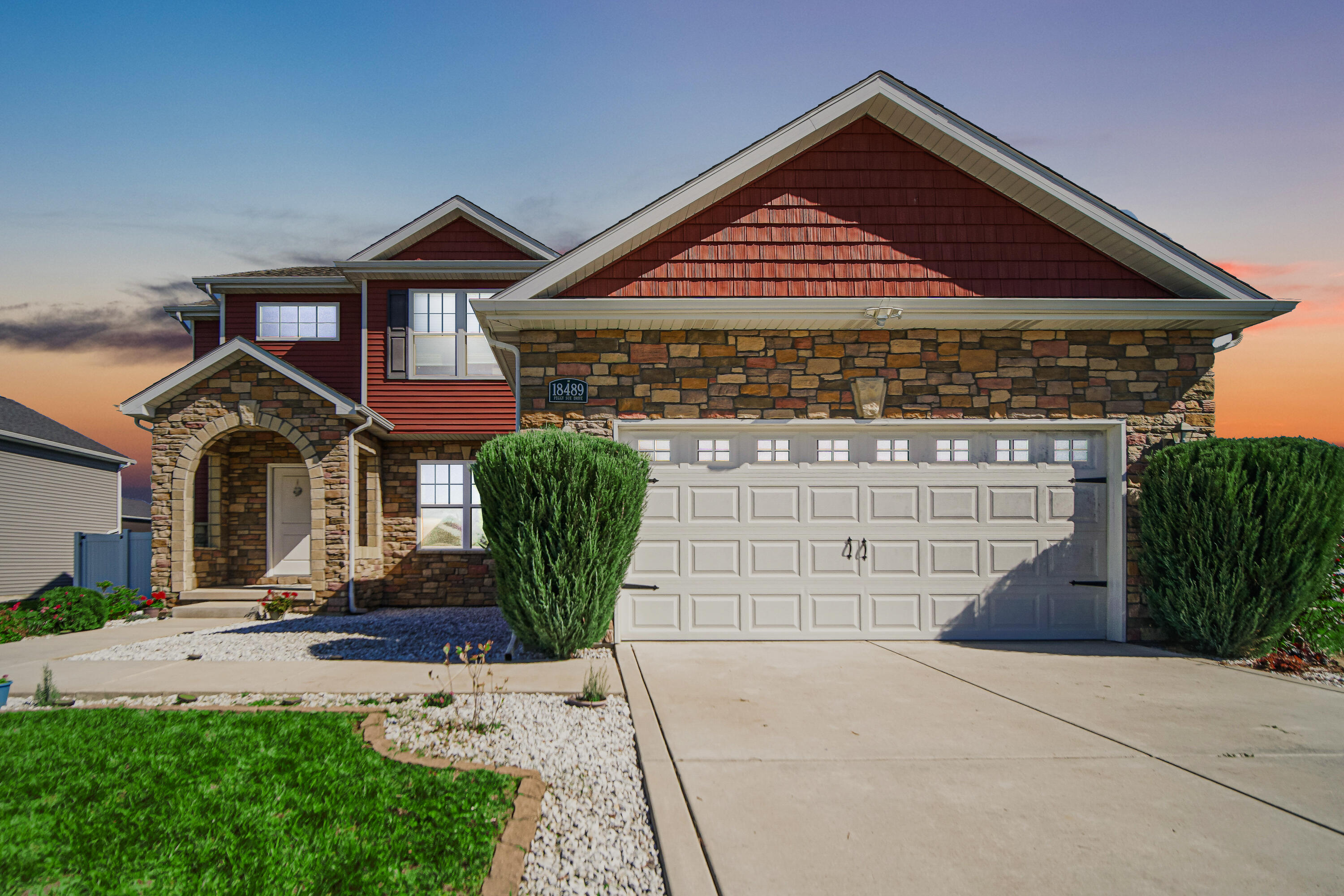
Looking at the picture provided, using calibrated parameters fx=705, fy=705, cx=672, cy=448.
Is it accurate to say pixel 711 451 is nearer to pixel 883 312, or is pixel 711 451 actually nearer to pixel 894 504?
pixel 894 504

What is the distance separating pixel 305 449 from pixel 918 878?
1114cm

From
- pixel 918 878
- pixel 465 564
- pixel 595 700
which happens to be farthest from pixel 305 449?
pixel 918 878

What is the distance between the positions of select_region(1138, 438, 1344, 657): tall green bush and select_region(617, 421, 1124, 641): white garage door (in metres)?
0.73

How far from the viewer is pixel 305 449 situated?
11.5 meters

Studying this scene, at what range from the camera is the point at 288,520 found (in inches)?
505

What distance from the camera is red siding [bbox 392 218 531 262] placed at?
1334cm

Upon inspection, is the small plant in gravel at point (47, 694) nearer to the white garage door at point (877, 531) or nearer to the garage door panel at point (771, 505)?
the white garage door at point (877, 531)

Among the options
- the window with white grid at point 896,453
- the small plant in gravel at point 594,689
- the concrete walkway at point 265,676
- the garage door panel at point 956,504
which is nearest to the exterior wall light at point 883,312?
the window with white grid at point 896,453

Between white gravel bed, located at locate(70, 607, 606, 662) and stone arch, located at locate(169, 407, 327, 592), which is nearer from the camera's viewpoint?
white gravel bed, located at locate(70, 607, 606, 662)

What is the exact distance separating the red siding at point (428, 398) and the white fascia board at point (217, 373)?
1.32 metres

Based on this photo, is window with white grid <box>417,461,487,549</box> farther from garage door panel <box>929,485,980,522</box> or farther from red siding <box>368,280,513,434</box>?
garage door panel <box>929,485,980,522</box>

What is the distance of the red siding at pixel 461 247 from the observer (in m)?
13.3

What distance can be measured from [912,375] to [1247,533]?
359 cm

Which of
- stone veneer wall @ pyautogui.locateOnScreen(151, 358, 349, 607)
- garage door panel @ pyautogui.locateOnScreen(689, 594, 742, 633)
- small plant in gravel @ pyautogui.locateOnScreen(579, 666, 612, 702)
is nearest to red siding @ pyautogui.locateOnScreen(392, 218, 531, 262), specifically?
stone veneer wall @ pyautogui.locateOnScreen(151, 358, 349, 607)
